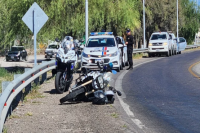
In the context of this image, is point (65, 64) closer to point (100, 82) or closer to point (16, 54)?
point (100, 82)

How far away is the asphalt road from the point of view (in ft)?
28.3

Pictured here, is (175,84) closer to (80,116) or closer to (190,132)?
(80,116)

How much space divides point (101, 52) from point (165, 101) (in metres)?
8.78

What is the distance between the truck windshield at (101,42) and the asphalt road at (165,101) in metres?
3.15

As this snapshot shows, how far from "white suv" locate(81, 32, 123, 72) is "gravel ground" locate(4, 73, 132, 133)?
808 cm

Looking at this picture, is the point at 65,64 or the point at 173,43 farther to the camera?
the point at 173,43

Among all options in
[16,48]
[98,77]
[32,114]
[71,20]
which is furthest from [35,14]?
[16,48]

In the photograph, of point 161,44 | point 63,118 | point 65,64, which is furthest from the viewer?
point 161,44

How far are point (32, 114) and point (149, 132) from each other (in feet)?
10.3

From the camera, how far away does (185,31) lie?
72500mm

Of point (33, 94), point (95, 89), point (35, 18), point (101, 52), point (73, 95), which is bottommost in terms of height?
point (33, 94)

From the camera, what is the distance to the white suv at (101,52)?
20.0 m

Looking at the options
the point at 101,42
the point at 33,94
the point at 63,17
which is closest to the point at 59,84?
the point at 33,94

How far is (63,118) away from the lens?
9.38 meters
